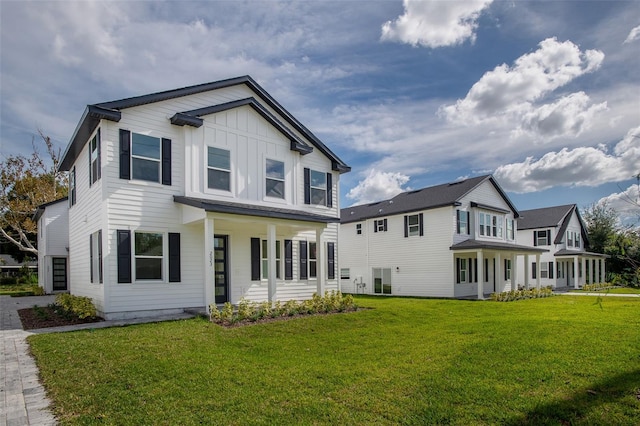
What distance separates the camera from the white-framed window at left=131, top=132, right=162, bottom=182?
11.9 meters

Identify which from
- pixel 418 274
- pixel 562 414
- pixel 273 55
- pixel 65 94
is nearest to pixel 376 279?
pixel 418 274

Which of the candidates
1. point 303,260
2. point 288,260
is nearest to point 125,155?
point 288,260

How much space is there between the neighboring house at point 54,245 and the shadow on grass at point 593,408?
26.4 metres

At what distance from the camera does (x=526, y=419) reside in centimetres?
445

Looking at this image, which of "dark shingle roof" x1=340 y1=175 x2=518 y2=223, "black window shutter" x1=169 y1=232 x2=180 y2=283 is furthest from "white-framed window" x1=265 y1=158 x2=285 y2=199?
"dark shingle roof" x1=340 y1=175 x2=518 y2=223

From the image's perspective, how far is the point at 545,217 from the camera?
3372 cm

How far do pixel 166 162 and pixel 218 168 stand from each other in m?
1.70

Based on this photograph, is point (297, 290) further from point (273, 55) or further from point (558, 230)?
point (558, 230)

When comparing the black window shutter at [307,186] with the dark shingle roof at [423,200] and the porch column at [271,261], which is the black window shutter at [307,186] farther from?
the dark shingle roof at [423,200]

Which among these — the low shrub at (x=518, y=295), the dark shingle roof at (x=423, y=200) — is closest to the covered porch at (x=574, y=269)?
the dark shingle roof at (x=423, y=200)

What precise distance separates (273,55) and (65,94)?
11107 mm

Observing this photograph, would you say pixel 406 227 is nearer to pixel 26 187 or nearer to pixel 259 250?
pixel 259 250

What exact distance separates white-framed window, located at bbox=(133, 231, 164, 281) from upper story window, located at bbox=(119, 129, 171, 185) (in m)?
1.71

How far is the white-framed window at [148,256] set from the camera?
1163 cm
